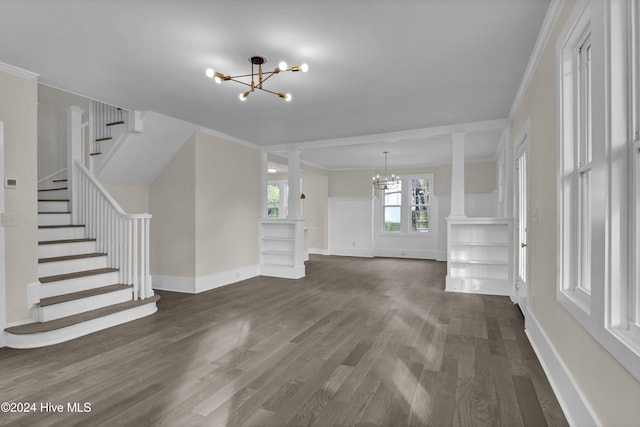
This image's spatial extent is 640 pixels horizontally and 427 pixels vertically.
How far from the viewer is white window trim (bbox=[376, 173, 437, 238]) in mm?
9781

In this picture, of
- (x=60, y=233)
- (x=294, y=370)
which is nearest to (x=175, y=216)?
(x=60, y=233)

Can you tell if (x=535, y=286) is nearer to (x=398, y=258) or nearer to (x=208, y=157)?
(x=208, y=157)

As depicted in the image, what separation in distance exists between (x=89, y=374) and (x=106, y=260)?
228 centimetres

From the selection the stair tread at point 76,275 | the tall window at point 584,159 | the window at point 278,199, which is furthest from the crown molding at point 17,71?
the window at point 278,199

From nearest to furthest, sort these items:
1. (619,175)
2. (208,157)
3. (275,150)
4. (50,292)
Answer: (619,175) < (50,292) < (208,157) < (275,150)

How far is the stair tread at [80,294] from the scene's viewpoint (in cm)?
362

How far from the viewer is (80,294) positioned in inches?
155

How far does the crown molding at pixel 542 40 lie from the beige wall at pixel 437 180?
16.7 feet

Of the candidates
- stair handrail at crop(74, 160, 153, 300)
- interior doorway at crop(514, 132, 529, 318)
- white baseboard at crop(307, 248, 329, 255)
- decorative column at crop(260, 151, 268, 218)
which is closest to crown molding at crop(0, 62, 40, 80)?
stair handrail at crop(74, 160, 153, 300)

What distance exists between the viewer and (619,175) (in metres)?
1.51

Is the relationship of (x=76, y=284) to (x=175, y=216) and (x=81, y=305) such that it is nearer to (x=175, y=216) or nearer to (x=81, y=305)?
(x=81, y=305)

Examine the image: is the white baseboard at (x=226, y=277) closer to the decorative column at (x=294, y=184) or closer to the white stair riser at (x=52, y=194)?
the decorative column at (x=294, y=184)

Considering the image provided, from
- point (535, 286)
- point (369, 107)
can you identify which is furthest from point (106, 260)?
point (535, 286)

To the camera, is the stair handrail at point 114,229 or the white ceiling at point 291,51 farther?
the stair handrail at point 114,229
